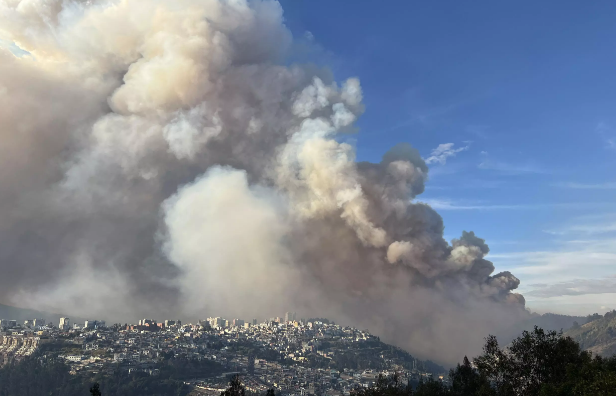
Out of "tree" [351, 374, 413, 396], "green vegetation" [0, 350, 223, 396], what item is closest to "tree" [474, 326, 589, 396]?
"tree" [351, 374, 413, 396]

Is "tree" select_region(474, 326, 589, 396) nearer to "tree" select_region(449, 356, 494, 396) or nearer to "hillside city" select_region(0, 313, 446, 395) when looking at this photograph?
"tree" select_region(449, 356, 494, 396)

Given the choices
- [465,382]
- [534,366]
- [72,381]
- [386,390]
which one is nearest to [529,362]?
[534,366]

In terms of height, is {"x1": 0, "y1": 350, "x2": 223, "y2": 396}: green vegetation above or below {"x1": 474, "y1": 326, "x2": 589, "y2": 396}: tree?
below

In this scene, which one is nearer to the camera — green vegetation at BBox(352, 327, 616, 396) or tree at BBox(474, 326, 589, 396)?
green vegetation at BBox(352, 327, 616, 396)

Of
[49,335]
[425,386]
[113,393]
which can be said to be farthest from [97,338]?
[425,386]

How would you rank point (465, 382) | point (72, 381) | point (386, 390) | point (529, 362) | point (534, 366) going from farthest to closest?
point (72, 381) < point (465, 382) < point (386, 390) < point (534, 366) < point (529, 362)

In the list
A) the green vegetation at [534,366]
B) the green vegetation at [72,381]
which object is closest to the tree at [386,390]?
the green vegetation at [534,366]

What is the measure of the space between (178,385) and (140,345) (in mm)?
49153

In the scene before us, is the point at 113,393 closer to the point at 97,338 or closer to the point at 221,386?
the point at 221,386

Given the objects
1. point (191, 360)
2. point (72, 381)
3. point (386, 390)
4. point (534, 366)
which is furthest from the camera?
point (191, 360)

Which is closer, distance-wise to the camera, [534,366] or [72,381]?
[534,366]

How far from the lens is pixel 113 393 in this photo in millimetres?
121000

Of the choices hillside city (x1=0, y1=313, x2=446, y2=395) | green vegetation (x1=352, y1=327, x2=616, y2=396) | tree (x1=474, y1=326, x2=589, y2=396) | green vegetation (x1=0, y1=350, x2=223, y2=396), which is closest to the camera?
green vegetation (x1=352, y1=327, x2=616, y2=396)

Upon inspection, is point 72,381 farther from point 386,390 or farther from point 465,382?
point 465,382
